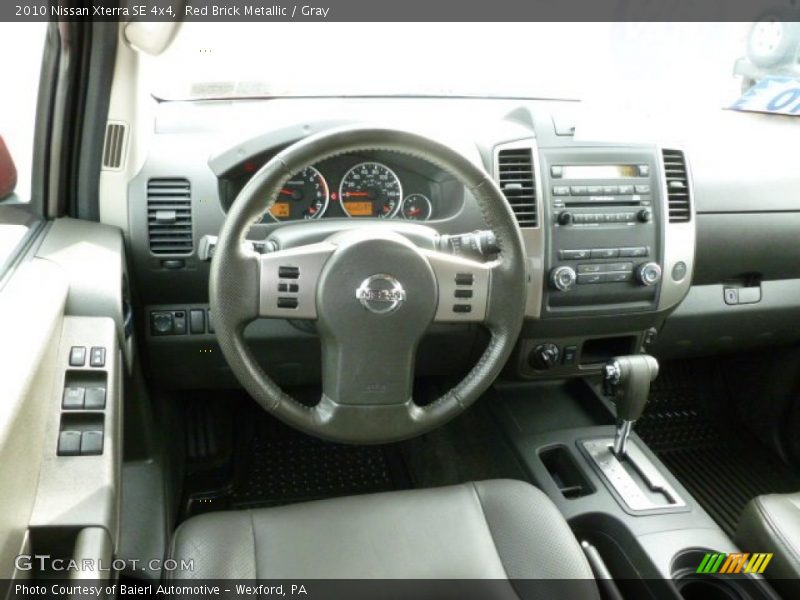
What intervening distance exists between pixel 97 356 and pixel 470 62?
4.19 ft

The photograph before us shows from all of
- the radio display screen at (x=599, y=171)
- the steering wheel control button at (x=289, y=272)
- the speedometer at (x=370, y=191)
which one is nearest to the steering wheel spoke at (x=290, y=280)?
the steering wheel control button at (x=289, y=272)

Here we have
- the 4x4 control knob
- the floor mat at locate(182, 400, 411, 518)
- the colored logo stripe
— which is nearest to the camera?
the colored logo stripe

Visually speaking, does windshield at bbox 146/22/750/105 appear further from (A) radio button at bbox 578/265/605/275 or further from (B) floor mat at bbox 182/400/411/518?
(B) floor mat at bbox 182/400/411/518

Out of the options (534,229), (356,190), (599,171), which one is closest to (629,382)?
(534,229)

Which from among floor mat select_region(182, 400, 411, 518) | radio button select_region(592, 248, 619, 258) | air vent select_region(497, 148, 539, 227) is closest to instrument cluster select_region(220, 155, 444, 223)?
air vent select_region(497, 148, 539, 227)

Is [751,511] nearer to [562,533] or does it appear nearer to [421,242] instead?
[562,533]

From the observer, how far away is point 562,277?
1728 millimetres

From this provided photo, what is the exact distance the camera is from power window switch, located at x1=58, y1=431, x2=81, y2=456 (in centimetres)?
118

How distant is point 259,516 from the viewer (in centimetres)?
130

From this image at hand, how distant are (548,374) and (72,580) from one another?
1.28m

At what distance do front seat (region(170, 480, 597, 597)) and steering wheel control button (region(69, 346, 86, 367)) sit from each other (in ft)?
1.16

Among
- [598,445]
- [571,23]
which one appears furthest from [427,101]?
[598,445]

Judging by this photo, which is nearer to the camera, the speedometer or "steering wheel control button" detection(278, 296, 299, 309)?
"steering wheel control button" detection(278, 296, 299, 309)

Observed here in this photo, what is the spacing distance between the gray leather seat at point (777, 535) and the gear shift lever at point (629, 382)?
0.32 m
